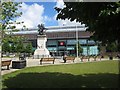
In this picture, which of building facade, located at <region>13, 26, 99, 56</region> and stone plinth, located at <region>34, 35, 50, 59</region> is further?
building facade, located at <region>13, 26, 99, 56</region>

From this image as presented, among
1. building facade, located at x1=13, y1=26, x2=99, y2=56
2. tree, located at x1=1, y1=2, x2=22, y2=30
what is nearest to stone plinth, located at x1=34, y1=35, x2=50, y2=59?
tree, located at x1=1, y1=2, x2=22, y2=30

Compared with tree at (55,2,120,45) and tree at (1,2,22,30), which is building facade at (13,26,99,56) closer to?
tree at (1,2,22,30)

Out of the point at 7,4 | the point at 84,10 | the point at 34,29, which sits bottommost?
the point at 84,10

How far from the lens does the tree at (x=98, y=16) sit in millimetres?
10117

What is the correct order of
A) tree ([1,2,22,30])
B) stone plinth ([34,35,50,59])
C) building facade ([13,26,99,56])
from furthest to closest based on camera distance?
1. building facade ([13,26,99,56])
2. stone plinth ([34,35,50,59])
3. tree ([1,2,22,30])

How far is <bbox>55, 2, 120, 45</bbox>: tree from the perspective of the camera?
1012cm

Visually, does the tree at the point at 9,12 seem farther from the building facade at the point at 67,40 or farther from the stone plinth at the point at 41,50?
the building facade at the point at 67,40

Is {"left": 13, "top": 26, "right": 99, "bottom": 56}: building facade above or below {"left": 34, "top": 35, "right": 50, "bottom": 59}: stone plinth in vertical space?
above

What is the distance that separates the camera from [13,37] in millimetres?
18781

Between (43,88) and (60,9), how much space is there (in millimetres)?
3628

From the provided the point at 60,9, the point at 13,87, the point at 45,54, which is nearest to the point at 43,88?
the point at 13,87

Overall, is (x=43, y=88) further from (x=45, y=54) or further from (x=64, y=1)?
→ (x=45, y=54)

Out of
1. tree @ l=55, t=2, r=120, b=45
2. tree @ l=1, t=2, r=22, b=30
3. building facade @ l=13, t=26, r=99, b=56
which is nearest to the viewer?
tree @ l=55, t=2, r=120, b=45

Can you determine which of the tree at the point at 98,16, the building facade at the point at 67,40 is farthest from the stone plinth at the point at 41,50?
the building facade at the point at 67,40
